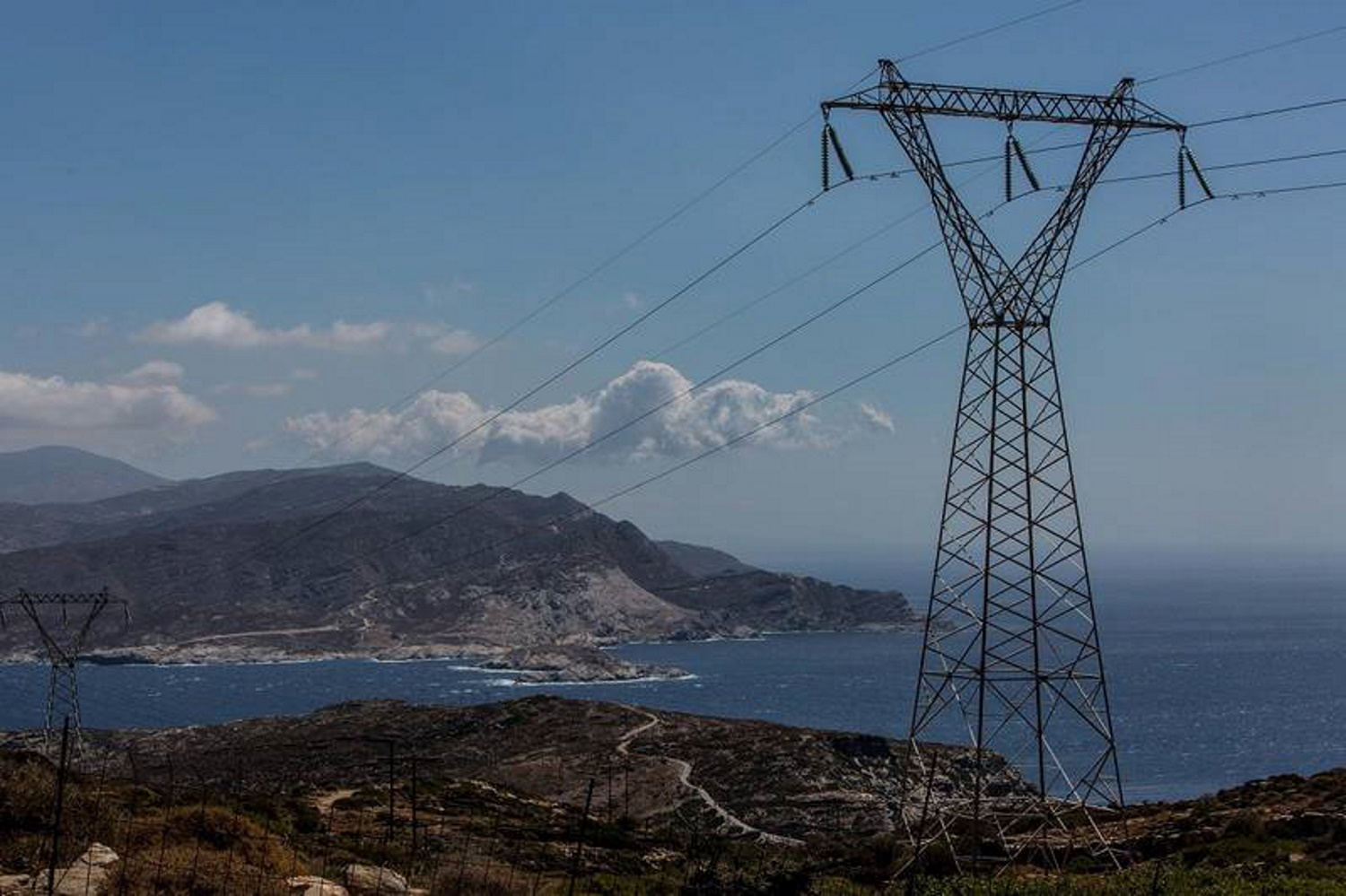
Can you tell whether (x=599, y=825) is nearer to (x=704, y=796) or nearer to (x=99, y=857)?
(x=704, y=796)

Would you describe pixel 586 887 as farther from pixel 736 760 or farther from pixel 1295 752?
pixel 1295 752

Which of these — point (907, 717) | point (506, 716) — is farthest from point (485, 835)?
point (907, 717)

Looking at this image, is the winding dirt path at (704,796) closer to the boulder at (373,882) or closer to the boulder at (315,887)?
the boulder at (373,882)

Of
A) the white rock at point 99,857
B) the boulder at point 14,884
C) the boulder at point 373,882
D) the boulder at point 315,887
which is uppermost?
the white rock at point 99,857

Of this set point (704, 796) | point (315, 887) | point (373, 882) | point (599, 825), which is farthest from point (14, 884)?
point (704, 796)

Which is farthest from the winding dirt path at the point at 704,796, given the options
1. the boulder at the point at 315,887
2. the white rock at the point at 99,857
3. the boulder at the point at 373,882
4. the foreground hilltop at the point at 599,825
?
the white rock at the point at 99,857

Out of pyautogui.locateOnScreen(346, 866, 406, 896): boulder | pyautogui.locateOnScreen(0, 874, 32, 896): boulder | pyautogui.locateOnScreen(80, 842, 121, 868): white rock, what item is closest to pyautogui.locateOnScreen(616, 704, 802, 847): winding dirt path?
pyautogui.locateOnScreen(346, 866, 406, 896): boulder
